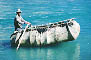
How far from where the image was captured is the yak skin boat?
24.1 metres

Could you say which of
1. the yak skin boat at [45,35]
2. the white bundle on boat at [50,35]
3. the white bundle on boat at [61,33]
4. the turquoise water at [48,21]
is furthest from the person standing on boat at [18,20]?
the white bundle on boat at [61,33]

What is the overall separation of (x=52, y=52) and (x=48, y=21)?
12250 millimetres

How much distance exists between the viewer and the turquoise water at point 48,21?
2331 centimetres

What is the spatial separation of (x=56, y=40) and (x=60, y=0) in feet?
95.8

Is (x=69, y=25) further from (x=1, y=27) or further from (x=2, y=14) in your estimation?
(x=2, y=14)

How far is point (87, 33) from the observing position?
2919 cm

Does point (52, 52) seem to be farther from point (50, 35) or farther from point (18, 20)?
point (18, 20)

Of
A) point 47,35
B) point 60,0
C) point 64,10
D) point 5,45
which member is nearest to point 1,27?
point 5,45

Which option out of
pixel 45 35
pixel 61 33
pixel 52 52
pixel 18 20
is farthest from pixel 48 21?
pixel 52 52

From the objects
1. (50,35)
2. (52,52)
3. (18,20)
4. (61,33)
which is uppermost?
(18,20)

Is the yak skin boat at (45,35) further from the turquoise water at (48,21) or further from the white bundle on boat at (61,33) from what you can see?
the turquoise water at (48,21)

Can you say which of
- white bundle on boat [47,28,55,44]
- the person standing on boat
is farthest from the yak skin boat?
the person standing on boat

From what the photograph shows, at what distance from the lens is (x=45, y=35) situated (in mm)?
24203

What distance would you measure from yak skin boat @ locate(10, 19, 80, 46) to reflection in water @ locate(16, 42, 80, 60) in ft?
1.39
